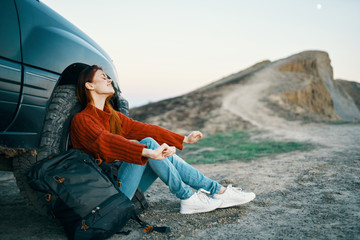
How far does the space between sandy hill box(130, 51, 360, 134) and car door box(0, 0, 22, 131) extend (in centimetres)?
999

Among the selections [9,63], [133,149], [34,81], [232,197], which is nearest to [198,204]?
[232,197]

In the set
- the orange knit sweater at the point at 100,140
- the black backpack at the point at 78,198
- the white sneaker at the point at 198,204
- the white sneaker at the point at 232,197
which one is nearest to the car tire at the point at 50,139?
the orange knit sweater at the point at 100,140

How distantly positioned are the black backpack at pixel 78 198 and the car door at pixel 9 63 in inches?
16.5

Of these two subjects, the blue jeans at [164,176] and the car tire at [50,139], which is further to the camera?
the blue jeans at [164,176]

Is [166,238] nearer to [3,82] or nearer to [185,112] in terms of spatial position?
[3,82]

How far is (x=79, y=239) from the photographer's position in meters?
1.66

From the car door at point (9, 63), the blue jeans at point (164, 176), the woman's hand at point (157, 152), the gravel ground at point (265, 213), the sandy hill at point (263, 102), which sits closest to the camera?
the car door at point (9, 63)

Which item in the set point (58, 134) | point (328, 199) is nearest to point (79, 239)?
point (58, 134)

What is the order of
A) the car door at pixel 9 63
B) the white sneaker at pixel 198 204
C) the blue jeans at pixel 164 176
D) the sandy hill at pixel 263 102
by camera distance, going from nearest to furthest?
the car door at pixel 9 63 < the blue jeans at pixel 164 176 < the white sneaker at pixel 198 204 < the sandy hill at pixel 263 102

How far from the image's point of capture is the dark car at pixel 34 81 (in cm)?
172

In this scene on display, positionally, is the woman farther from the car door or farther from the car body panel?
the car door

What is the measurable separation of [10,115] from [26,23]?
64 cm

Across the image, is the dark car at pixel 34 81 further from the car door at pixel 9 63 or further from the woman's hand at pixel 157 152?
the woman's hand at pixel 157 152

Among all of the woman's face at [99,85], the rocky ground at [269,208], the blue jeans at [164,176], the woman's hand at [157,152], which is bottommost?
the rocky ground at [269,208]
